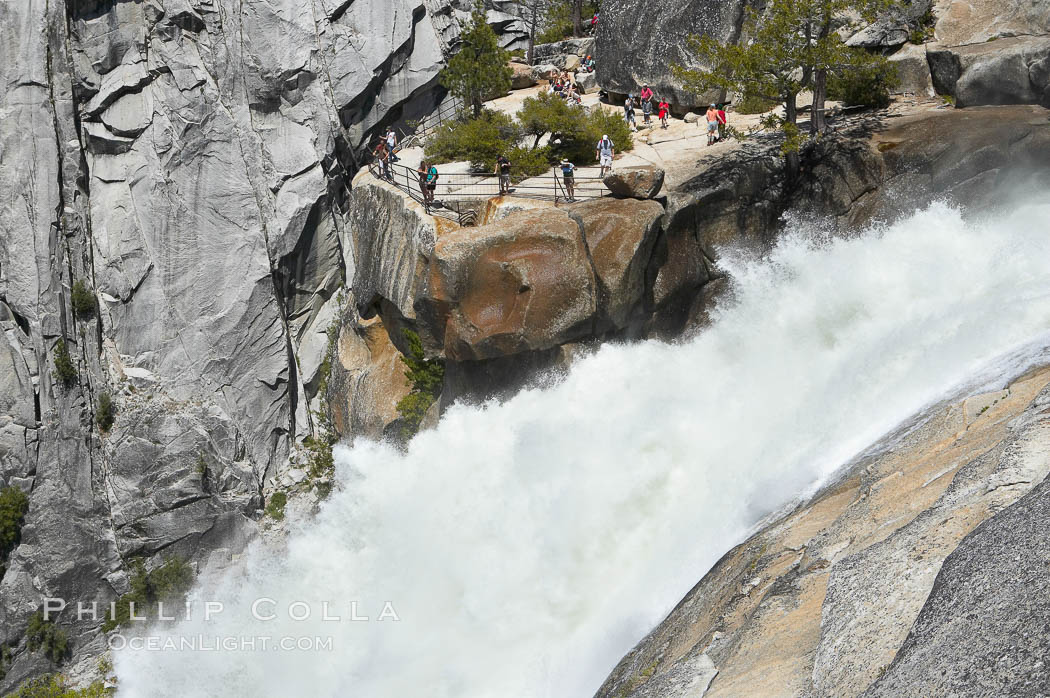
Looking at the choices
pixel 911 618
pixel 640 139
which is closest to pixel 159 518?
pixel 640 139

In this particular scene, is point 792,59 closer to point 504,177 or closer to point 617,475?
point 504,177

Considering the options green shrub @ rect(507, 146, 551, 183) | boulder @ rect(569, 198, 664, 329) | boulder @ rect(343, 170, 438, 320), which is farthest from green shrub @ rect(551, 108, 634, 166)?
boulder @ rect(343, 170, 438, 320)

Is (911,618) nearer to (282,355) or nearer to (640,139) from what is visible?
(640,139)

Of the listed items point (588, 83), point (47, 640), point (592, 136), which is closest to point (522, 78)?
point (588, 83)

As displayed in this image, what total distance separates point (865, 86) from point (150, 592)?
25.6m

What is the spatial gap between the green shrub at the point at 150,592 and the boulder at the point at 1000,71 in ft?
84.9

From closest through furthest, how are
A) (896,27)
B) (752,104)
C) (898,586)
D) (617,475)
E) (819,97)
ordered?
(898,586)
(617,475)
(819,97)
(752,104)
(896,27)

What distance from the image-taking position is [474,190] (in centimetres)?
2173

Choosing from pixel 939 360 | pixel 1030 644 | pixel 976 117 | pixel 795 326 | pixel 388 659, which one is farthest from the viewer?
pixel 976 117

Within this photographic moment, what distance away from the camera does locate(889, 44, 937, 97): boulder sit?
21.9m

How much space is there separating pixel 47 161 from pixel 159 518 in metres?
11.5

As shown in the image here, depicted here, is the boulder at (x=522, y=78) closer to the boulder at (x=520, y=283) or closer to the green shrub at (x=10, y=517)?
the boulder at (x=520, y=283)

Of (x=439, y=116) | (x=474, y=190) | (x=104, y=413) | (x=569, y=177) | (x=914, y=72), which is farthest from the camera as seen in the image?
(x=439, y=116)

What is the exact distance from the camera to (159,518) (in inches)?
963
